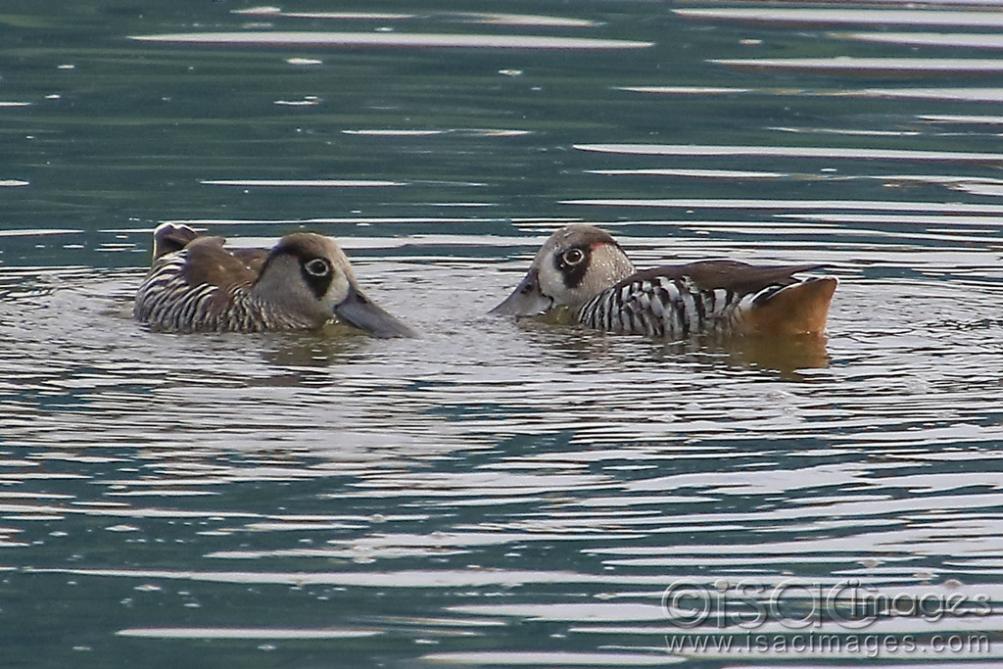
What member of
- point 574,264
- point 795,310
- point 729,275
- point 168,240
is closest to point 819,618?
point 795,310

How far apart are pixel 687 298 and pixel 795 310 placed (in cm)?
51

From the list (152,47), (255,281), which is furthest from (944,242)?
(152,47)

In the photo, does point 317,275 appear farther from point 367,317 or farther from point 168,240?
point 168,240

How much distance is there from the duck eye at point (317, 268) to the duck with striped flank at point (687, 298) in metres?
0.86

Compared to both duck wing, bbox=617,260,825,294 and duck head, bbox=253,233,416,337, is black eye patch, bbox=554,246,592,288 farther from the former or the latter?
duck head, bbox=253,233,416,337

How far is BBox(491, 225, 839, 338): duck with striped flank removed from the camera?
1030 centimetres

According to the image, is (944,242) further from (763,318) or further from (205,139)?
(205,139)

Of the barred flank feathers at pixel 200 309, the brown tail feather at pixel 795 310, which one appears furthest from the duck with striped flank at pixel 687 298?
the barred flank feathers at pixel 200 309

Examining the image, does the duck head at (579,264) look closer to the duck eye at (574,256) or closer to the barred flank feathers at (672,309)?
the duck eye at (574,256)

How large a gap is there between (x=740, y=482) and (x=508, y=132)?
27.8ft

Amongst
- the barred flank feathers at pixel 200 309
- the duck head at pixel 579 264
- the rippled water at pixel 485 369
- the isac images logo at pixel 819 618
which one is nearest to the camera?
the isac images logo at pixel 819 618

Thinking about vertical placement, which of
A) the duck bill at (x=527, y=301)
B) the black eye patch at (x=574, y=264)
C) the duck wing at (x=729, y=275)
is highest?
the duck wing at (x=729, y=275)

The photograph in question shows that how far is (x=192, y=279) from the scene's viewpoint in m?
10.8

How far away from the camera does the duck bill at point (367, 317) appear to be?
10.4 meters
